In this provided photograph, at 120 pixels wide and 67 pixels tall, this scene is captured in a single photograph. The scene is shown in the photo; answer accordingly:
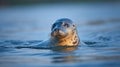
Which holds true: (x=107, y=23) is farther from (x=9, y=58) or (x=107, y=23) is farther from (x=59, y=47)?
(x=9, y=58)

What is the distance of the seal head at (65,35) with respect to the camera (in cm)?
1279

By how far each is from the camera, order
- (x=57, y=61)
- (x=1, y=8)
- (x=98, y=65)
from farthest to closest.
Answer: (x=1, y=8) → (x=57, y=61) → (x=98, y=65)

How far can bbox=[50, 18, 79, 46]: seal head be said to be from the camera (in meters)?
12.8

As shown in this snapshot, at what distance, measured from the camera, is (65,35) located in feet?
42.2

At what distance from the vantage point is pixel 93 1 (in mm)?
45312

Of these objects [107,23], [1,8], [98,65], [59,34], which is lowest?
[98,65]

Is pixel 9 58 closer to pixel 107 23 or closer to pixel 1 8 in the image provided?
pixel 107 23

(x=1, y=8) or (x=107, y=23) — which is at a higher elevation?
(x=1, y=8)

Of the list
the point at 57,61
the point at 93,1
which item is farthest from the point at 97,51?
the point at 93,1

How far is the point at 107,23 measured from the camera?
2319 centimetres

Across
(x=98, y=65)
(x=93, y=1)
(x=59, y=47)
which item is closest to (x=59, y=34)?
(x=59, y=47)

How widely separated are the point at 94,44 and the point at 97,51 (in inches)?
68.8

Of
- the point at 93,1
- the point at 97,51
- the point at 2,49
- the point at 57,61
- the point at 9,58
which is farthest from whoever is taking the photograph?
the point at 93,1

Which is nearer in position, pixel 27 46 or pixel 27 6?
pixel 27 46
